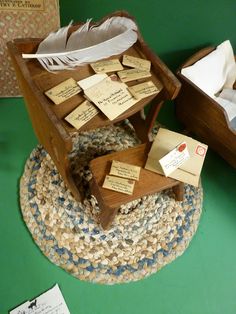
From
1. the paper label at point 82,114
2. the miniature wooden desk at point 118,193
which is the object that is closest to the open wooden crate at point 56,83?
the paper label at point 82,114

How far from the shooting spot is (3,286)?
1.24 metres

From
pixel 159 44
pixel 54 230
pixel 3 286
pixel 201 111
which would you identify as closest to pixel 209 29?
pixel 159 44

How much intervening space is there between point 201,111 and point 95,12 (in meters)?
0.70

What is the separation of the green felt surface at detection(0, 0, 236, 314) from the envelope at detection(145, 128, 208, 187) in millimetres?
379

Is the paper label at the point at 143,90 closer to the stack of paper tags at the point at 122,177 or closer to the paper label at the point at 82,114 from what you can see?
the paper label at the point at 82,114

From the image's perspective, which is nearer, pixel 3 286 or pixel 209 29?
pixel 3 286

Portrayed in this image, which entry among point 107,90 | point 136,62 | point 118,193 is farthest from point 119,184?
point 136,62

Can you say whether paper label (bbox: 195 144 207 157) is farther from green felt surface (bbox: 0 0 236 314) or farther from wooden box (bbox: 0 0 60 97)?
wooden box (bbox: 0 0 60 97)

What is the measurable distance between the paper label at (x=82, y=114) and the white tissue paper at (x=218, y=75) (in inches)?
27.5

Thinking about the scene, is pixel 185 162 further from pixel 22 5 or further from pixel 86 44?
pixel 22 5

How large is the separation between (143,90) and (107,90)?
13 cm

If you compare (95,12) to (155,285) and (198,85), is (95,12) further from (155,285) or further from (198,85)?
(155,285)

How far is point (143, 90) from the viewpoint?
113 cm

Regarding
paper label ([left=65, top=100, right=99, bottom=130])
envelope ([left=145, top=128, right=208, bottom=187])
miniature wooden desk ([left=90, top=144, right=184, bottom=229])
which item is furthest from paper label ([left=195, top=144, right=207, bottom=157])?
paper label ([left=65, top=100, right=99, bottom=130])
